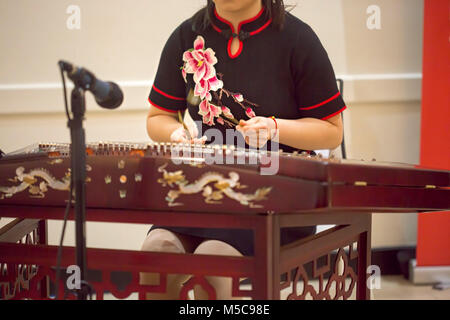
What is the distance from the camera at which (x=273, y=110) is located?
1.46m

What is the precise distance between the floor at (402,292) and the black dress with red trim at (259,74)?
1443 mm

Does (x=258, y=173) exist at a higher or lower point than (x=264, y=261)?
higher

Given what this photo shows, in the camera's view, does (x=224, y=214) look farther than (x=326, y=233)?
No

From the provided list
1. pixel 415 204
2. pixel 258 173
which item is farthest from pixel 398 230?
pixel 258 173

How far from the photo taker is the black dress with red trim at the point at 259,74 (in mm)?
1443

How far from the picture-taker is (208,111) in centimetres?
151

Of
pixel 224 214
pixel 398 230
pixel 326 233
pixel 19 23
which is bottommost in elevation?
pixel 398 230

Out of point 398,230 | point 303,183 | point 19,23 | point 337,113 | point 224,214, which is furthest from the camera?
point 398,230

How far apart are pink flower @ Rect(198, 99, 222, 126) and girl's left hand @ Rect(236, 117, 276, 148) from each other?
239mm

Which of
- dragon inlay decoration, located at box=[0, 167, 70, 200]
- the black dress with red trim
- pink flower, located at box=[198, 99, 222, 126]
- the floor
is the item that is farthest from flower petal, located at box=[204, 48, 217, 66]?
the floor

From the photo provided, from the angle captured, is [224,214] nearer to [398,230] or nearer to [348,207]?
[348,207]

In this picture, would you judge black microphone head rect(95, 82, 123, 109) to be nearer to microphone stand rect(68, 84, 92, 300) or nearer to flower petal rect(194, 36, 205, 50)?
microphone stand rect(68, 84, 92, 300)

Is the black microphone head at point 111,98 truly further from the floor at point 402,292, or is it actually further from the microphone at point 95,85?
the floor at point 402,292

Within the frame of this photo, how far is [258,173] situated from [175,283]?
408 millimetres
